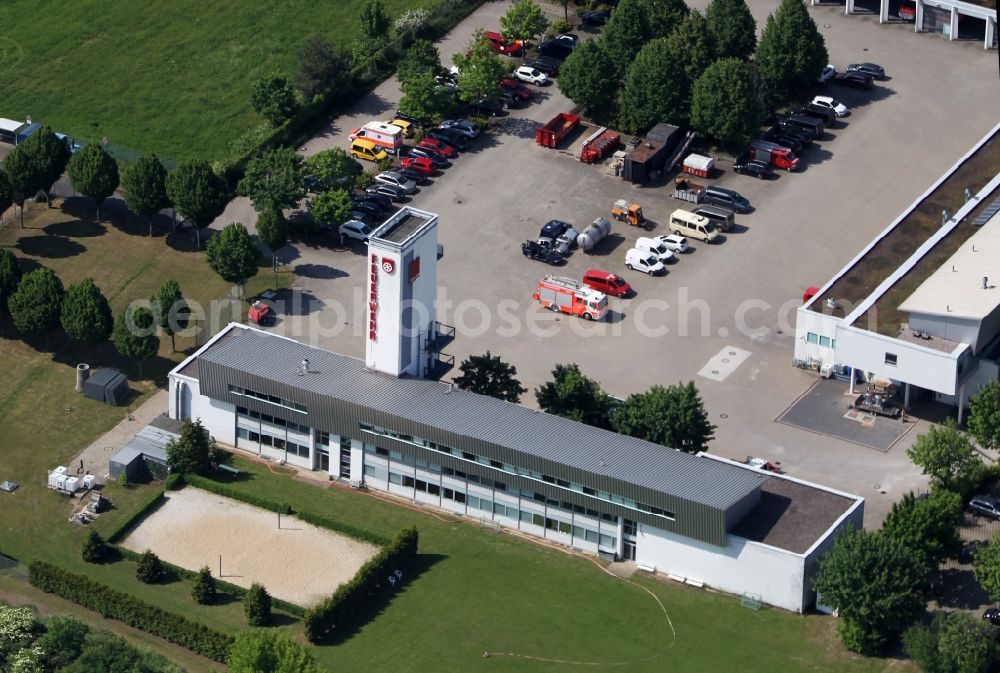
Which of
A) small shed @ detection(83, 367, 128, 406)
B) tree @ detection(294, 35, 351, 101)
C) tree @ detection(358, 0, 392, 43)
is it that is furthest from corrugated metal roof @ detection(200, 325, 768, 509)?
tree @ detection(358, 0, 392, 43)

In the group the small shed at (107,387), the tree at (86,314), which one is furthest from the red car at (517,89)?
the small shed at (107,387)

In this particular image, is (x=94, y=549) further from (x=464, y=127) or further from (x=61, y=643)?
(x=464, y=127)

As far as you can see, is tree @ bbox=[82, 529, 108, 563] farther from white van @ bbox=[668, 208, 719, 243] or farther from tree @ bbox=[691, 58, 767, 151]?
tree @ bbox=[691, 58, 767, 151]

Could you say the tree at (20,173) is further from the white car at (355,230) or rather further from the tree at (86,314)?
the white car at (355,230)

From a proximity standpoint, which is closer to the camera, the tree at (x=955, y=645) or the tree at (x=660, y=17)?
the tree at (x=955, y=645)

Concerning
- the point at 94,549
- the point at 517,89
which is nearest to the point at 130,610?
the point at 94,549

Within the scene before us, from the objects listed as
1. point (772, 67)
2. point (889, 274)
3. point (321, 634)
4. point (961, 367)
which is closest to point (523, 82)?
point (772, 67)

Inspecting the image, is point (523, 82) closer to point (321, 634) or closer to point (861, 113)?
point (861, 113)
